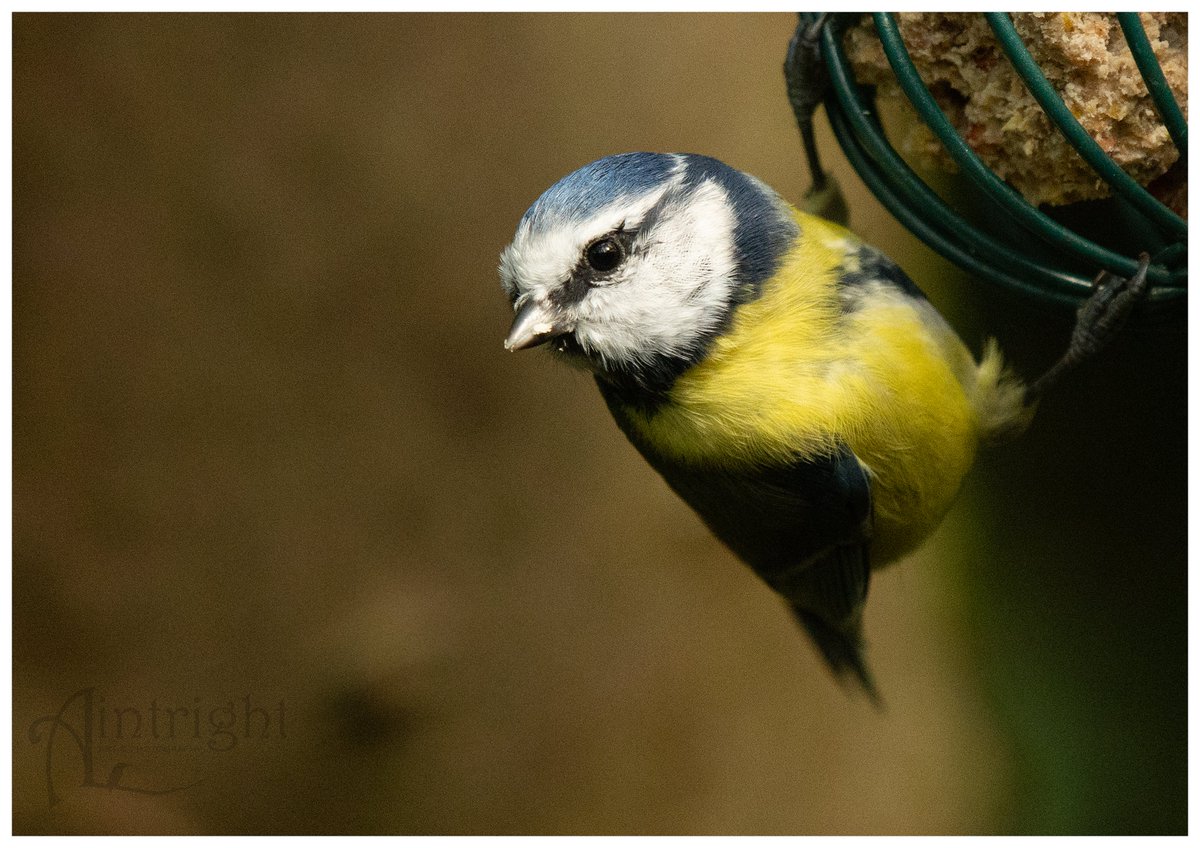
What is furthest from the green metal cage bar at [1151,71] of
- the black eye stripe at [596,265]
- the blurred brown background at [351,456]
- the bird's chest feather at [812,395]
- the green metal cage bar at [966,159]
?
the blurred brown background at [351,456]

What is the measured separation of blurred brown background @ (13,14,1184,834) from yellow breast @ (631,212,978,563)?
0.44 meters

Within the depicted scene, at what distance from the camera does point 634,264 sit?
85cm

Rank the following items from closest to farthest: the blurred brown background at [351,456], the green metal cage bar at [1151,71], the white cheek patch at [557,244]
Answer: the green metal cage bar at [1151,71] → the white cheek patch at [557,244] → the blurred brown background at [351,456]

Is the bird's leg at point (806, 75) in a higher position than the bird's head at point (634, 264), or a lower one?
higher

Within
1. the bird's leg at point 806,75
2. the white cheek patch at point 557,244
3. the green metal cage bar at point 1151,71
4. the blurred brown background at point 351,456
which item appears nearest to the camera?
the green metal cage bar at point 1151,71

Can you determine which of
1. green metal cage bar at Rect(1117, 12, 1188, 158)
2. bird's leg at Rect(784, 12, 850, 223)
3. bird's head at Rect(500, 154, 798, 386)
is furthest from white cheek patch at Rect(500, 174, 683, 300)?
green metal cage bar at Rect(1117, 12, 1188, 158)

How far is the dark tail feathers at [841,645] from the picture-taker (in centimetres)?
124

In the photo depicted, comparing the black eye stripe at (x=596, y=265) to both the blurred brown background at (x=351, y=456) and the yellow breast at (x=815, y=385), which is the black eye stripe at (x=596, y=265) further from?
the blurred brown background at (x=351, y=456)

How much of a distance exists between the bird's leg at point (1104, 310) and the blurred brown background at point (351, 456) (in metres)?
0.32

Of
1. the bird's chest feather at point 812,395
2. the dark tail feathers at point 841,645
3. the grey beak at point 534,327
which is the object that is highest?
the grey beak at point 534,327

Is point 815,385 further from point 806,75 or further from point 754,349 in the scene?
point 806,75

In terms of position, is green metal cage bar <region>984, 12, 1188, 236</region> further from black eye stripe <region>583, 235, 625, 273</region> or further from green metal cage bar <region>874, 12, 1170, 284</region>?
black eye stripe <region>583, 235, 625, 273</region>

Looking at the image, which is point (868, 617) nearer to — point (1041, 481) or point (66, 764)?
point (1041, 481)

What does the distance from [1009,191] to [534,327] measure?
0.41 meters
